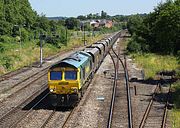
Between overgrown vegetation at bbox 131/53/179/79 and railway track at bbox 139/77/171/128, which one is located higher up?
railway track at bbox 139/77/171/128

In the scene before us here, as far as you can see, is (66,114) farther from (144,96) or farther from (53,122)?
(144,96)

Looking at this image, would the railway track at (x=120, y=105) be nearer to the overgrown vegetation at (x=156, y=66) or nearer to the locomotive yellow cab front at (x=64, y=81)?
the locomotive yellow cab front at (x=64, y=81)

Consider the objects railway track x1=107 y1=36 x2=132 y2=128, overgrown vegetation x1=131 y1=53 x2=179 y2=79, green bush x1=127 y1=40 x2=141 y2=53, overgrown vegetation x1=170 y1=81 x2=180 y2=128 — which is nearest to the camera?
overgrown vegetation x1=170 y1=81 x2=180 y2=128

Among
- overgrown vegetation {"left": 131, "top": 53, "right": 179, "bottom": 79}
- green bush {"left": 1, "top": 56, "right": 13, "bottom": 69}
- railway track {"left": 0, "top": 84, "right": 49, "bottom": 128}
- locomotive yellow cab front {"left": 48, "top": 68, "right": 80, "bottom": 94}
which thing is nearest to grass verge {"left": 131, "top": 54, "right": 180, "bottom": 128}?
overgrown vegetation {"left": 131, "top": 53, "right": 179, "bottom": 79}

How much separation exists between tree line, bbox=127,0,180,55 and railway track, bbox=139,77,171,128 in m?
17.2

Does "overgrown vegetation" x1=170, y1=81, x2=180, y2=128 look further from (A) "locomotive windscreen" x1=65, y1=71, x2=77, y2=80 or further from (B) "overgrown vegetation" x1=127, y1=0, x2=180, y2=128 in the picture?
(A) "locomotive windscreen" x1=65, y1=71, x2=77, y2=80

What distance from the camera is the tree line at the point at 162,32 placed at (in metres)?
49.5

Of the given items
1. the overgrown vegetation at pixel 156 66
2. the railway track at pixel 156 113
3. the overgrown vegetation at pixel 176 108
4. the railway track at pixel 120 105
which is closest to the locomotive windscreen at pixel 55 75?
the railway track at pixel 120 105

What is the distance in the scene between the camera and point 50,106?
75.3 ft

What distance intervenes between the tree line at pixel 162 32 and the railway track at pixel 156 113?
1722cm

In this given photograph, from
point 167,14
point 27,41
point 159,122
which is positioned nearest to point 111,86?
point 159,122

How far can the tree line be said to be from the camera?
49.5 m

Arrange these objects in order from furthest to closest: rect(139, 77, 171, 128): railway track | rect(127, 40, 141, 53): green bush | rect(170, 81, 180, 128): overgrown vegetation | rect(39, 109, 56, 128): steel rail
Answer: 1. rect(127, 40, 141, 53): green bush
2. rect(170, 81, 180, 128): overgrown vegetation
3. rect(139, 77, 171, 128): railway track
4. rect(39, 109, 56, 128): steel rail

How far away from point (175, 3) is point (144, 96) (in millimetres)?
29496
